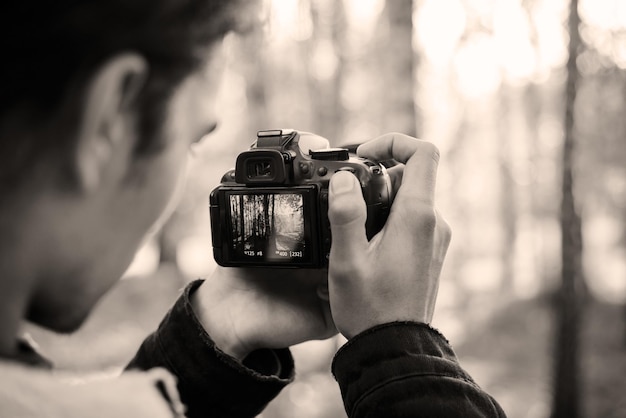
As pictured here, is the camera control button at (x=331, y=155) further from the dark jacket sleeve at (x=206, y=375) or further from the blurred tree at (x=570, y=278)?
the blurred tree at (x=570, y=278)

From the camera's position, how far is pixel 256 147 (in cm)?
148

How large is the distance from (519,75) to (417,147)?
13881 millimetres

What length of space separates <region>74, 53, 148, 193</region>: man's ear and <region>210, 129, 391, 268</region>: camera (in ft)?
2.33

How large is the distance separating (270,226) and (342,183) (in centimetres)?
25

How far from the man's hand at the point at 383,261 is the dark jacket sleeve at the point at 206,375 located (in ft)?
0.91

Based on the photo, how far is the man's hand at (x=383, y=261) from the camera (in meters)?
1.12

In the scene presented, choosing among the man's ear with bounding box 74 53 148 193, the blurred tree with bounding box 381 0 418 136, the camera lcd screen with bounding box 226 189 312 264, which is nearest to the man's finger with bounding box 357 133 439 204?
the camera lcd screen with bounding box 226 189 312 264

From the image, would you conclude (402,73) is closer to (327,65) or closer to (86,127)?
(86,127)

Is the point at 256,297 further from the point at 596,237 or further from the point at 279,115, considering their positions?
the point at 596,237

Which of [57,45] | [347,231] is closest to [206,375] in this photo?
[347,231]

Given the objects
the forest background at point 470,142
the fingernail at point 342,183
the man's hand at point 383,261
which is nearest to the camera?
the man's hand at point 383,261

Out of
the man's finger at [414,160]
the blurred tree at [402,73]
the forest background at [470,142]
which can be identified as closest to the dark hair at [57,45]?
the forest background at [470,142]

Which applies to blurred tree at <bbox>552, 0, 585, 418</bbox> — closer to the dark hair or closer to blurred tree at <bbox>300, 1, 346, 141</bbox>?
blurred tree at <bbox>300, 1, 346, 141</bbox>

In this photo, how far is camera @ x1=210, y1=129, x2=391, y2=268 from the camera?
1.36m
